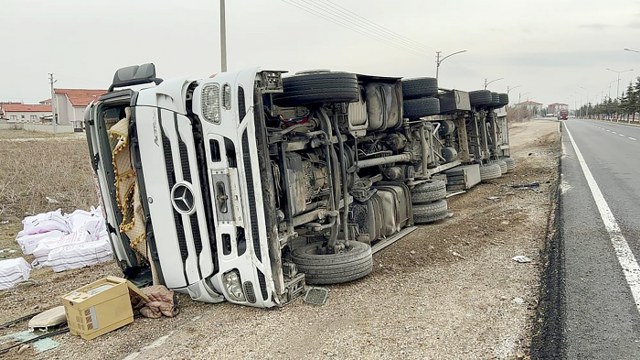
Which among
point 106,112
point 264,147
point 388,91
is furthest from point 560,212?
point 106,112

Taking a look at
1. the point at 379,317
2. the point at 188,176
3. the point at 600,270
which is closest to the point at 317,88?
the point at 188,176

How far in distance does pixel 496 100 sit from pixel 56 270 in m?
9.85

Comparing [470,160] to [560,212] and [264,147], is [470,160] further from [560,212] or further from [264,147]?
[264,147]

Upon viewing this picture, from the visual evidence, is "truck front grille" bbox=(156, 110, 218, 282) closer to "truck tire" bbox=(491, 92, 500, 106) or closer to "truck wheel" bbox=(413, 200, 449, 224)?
"truck wheel" bbox=(413, 200, 449, 224)

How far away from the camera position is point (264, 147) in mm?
3918

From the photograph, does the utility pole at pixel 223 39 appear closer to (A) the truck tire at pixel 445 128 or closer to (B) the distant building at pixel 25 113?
(A) the truck tire at pixel 445 128

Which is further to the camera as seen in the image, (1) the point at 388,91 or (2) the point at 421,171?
(2) the point at 421,171

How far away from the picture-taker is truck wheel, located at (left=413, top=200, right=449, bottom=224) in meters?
6.91

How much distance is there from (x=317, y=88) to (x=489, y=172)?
24.8ft

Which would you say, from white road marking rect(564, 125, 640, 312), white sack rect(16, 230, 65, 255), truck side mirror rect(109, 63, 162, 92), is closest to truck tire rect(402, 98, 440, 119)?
white road marking rect(564, 125, 640, 312)

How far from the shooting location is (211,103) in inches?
154

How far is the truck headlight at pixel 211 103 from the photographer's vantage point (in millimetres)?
3885

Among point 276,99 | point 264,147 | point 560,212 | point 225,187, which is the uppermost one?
point 276,99

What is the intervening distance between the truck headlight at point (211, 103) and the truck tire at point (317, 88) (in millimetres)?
730
